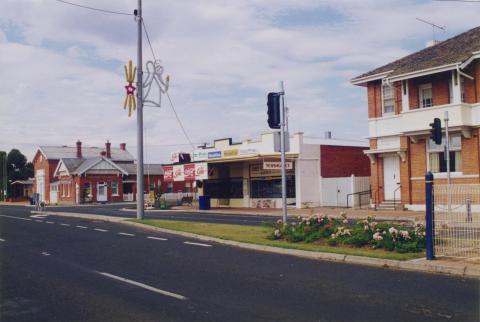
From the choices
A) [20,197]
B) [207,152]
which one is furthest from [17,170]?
[207,152]

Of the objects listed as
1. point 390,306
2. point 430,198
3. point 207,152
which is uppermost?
point 207,152

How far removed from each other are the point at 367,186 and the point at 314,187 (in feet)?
11.8

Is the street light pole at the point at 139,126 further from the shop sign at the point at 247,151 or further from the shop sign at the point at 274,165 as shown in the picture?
the shop sign at the point at 247,151

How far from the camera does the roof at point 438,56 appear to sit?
84.0 ft

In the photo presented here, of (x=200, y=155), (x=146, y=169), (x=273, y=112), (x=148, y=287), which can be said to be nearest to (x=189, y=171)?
(x=200, y=155)

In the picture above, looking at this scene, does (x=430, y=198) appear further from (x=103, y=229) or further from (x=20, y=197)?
(x=20, y=197)

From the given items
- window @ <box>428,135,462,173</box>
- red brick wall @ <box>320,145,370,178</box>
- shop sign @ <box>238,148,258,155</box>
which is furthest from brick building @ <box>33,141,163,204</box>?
window @ <box>428,135,462,173</box>

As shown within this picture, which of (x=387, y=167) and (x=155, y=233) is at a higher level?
Result: (x=387, y=167)

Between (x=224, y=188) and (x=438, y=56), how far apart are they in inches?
827

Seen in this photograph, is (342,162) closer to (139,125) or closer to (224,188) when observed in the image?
(224,188)

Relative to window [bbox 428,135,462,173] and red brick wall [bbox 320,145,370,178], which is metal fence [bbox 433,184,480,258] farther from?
red brick wall [bbox 320,145,370,178]

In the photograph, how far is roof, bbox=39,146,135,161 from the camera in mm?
75312

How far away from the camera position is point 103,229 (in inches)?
798

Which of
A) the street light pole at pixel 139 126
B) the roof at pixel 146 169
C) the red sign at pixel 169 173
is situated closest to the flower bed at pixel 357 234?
the street light pole at pixel 139 126
